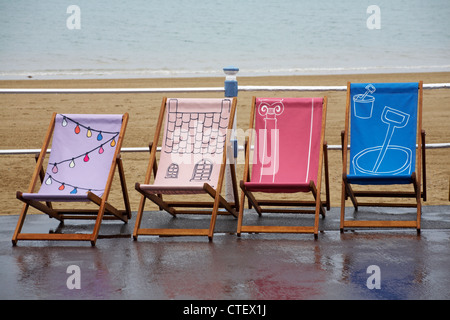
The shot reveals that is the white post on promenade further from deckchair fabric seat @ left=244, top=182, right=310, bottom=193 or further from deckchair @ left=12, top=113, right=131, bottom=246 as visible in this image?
deckchair @ left=12, top=113, right=131, bottom=246

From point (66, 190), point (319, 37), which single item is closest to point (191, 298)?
point (66, 190)

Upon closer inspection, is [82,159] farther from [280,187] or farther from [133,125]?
[133,125]

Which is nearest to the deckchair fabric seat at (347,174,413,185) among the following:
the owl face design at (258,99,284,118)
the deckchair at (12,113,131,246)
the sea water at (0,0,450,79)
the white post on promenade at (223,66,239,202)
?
the owl face design at (258,99,284,118)

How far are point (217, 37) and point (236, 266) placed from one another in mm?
30442

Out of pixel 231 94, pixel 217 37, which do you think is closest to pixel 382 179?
pixel 231 94

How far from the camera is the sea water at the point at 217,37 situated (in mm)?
26906

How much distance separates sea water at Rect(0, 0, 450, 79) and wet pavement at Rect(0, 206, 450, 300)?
19.1m

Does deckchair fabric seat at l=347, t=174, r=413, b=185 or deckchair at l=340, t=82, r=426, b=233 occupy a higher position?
deckchair at l=340, t=82, r=426, b=233

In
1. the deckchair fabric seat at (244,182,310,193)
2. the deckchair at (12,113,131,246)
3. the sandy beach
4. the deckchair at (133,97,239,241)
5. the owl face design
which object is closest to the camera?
the deckchair fabric seat at (244,182,310,193)

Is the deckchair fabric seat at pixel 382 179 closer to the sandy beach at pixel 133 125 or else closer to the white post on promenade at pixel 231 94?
the white post on promenade at pixel 231 94

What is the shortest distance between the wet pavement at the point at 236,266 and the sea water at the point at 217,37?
1907 centimetres

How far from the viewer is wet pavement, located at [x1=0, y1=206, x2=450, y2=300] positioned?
12.0ft

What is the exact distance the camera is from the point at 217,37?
111 ft

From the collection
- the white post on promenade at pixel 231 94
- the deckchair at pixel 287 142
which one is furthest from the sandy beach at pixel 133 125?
the deckchair at pixel 287 142
